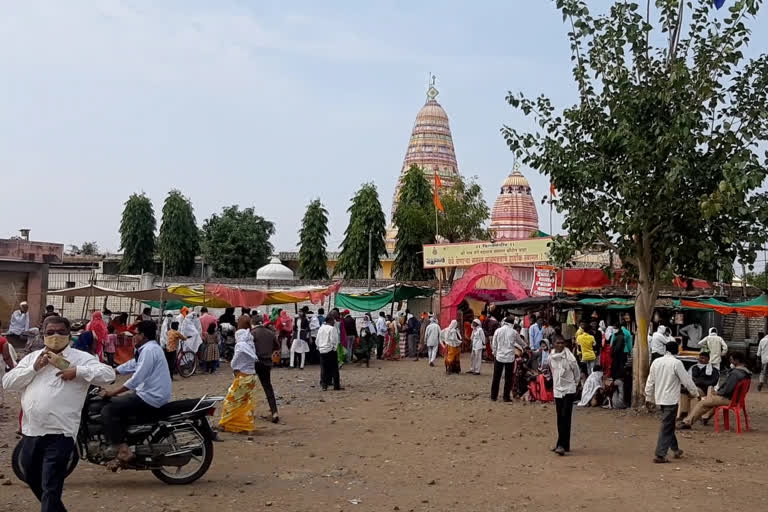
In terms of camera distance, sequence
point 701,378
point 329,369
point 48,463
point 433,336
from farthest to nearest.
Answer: point 433,336 < point 329,369 < point 701,378 < point 48,463

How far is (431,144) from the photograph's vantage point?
52.2 m

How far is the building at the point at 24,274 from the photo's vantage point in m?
22.0

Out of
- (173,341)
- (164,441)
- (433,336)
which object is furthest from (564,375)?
(433,336)

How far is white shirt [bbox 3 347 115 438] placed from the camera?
16.6 feet

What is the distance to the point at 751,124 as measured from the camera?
11.3 m

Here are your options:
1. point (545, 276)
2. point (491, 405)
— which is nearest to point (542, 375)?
point (491, 405)

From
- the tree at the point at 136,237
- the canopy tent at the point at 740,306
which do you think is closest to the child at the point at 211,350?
the canopy tent at the point at 740,306

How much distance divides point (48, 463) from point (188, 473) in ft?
7.15

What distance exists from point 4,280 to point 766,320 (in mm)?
22400

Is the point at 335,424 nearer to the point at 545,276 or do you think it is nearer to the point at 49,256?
the point at 545,276

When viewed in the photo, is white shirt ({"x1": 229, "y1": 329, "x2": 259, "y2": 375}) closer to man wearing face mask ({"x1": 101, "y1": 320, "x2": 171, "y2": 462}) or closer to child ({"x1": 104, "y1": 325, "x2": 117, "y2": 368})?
man wearing face mask ({"x1": 101, "y1": 320, "x2": 171, "y2": 462})

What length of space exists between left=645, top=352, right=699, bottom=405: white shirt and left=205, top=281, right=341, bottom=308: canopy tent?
503 inches

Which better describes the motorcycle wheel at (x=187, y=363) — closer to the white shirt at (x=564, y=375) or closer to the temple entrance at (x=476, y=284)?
the temple entrance at (x=476, y=284)

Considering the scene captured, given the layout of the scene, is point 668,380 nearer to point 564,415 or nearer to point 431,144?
point 564,415
